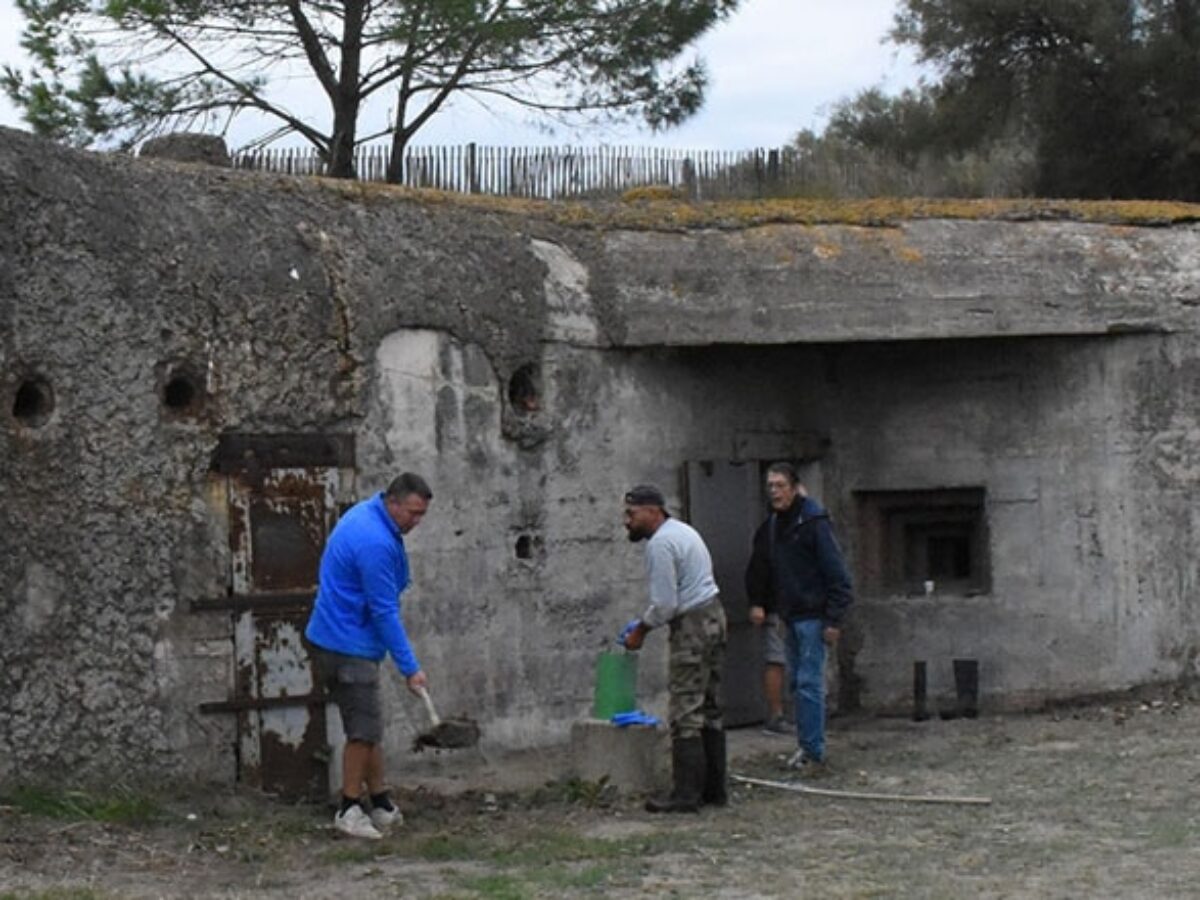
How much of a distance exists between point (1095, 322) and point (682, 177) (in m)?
7.18

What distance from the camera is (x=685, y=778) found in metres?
8.73

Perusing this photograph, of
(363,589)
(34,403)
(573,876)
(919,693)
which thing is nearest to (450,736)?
(363,589)

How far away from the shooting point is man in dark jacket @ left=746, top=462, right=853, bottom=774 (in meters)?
9.87

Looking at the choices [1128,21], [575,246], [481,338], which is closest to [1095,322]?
[575,246]

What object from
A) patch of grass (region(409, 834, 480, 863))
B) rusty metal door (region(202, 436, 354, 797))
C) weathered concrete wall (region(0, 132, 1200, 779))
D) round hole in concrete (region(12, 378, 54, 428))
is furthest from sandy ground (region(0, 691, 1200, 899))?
round hole in concrete (region(12, 378, 54, 428))

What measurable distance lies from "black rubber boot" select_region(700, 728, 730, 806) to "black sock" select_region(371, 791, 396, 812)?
1413mm

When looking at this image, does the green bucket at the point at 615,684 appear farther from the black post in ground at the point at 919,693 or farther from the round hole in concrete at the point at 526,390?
the black post in ground at the point at 919,693

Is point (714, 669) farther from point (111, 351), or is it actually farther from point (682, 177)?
point (682, 177)

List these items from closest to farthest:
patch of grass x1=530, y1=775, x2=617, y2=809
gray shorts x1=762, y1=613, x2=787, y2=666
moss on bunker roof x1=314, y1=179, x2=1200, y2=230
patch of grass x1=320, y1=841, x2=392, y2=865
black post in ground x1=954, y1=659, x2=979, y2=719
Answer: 1. patch of grass x1=320, y1=841, x2=392, y2=865
2. patch of grass x1=530, y1=775, x2=617, y2=809
3. moss on bunker roof x1=314, y1=179, x2=1200, y2=230
4. gray shorts x1=762, y1=613, x2=787, y2=666
5. black post in ground x1=954, y1=659, x2=979, y2=719

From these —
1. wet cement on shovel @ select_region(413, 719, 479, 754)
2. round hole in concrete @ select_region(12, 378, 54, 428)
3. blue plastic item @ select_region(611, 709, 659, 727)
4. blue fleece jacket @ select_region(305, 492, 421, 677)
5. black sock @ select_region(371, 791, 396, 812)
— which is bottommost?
black sock @ select_region(371, 791, 396, 812)

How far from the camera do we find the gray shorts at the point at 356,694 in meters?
8.08

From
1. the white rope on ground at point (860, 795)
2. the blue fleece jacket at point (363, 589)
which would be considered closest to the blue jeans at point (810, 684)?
the white rope on ground at point (860, 795)

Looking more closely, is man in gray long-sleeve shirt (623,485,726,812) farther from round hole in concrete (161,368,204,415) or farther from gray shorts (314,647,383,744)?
round hole in concrete (161,368,204,415)

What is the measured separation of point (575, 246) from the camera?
35.0ft
